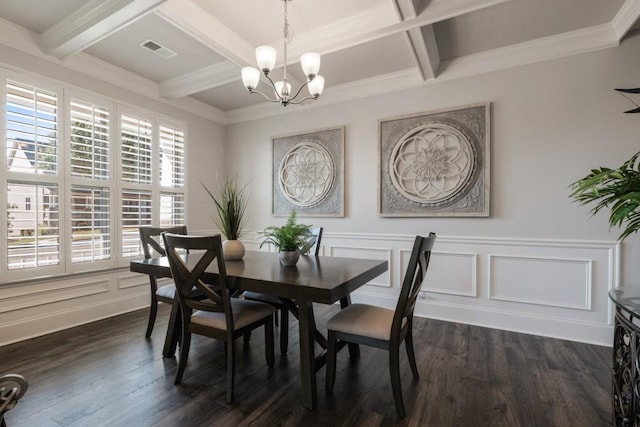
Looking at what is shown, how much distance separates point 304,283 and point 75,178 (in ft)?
9.25

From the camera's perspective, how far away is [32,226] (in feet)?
9.05

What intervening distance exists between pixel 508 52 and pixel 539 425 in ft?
10.1

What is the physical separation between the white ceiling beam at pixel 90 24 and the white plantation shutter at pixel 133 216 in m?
1.48

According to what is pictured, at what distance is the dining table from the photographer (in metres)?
1.66

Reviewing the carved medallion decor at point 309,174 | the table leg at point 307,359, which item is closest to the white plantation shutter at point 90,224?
the carved medallion decor at point 309,174

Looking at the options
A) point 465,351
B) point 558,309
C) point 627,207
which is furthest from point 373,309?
point 558,309

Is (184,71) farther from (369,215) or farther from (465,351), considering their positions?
(465,351)

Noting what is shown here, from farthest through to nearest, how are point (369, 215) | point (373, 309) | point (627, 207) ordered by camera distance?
point (369, 215) < point (373, 309) < point (627, 207)

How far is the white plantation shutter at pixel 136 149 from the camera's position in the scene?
3481mm

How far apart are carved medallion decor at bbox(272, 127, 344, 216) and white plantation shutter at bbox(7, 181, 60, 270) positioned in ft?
7.91

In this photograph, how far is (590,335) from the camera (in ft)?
8.90

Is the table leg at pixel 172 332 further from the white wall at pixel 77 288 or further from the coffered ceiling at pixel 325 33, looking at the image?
the coffered ceiling at pixel 325 33

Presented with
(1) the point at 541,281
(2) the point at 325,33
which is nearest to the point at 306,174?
(2) the point at 325,33

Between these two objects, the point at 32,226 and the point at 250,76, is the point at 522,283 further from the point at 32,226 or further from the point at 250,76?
the point at 32,226
